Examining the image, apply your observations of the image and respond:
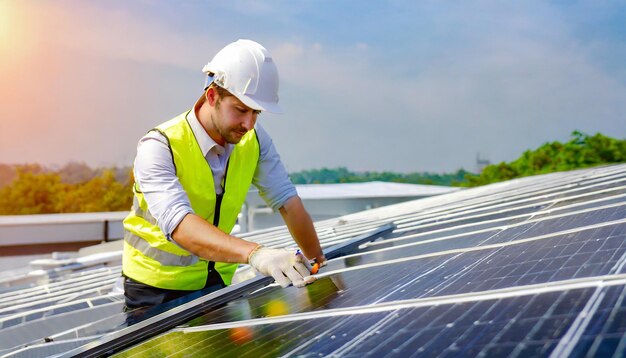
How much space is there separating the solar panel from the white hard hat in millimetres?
947

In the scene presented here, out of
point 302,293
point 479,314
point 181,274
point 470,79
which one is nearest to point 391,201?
point 181,274

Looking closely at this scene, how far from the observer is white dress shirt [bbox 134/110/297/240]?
324 centimetres

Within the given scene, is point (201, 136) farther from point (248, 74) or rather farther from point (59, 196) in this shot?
point (59, 196)

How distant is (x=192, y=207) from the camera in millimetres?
3734

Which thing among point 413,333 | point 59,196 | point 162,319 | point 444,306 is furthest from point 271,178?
point 59,196

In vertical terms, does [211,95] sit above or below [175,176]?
above

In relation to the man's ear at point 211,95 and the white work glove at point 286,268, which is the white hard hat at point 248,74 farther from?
the white work glove at point 286,268

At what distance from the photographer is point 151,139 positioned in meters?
3.51

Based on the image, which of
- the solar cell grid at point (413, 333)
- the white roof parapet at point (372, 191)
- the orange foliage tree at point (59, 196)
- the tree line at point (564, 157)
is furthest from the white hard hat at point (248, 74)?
the orange foliage tree at point (59, 196)

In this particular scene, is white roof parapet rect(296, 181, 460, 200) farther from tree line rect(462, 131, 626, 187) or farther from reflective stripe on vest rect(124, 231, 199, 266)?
reflective stripe on vest rect(124, 231, 199, 266)

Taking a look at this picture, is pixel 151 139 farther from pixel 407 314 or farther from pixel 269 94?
pixel 407 314

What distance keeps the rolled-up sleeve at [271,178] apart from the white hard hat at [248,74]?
0.47m

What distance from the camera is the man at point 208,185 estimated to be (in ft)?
10.6

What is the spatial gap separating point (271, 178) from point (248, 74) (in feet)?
2.64
